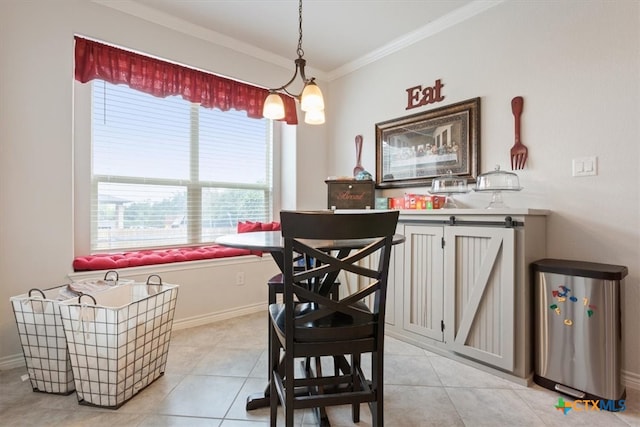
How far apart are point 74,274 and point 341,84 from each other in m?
3.08

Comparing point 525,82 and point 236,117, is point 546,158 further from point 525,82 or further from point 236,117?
point 236,117

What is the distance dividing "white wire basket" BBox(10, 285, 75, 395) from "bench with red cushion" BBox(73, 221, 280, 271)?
58 cm

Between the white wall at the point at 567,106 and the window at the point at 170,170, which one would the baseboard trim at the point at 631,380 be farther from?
the window at the point at 170,170

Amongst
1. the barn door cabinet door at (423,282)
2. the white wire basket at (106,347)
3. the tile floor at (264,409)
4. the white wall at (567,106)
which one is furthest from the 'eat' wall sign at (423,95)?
the white wire basket at (106,347)

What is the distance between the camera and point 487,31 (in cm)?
230

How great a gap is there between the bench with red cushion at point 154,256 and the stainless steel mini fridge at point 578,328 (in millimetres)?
1923

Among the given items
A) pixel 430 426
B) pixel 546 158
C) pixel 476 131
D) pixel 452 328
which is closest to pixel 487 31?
pixel 476 131

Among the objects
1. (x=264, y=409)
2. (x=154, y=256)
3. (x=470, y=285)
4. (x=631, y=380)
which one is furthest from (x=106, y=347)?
(x=631, y=380)

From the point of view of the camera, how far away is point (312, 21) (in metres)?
2.59

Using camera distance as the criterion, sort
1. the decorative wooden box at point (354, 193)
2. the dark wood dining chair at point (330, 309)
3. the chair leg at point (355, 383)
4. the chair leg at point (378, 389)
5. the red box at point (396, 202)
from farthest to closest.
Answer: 1. the decorative wooden box at point (354, 193)
2. the red box at point (396, 202)
3. the chair leg at point (355, 383)
4. the chair leg at point (378, 389)
5. the dark wood dining chair at point (330, 309)

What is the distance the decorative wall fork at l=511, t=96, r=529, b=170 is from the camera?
2.11m

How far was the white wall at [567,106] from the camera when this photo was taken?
1.73 metres

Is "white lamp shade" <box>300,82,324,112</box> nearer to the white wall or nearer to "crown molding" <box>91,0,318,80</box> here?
the white wall

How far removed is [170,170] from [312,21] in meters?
1.82
